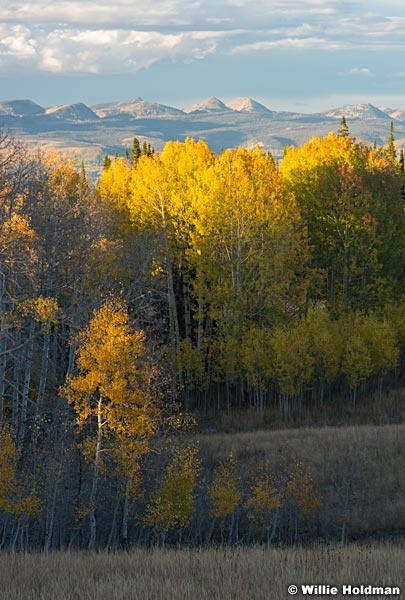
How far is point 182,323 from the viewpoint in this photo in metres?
54.1

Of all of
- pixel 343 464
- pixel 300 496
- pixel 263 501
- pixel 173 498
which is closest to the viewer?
pixel 173 498

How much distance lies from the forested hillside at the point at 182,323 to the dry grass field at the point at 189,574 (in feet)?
33.4

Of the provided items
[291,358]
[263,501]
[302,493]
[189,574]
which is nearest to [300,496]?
[302,493]

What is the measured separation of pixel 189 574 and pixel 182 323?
130ft

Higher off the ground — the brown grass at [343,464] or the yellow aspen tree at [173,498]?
the yellow aspen tree at [173,498]

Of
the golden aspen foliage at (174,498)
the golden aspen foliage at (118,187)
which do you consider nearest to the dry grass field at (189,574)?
the golden aspen foliage at (174,498)

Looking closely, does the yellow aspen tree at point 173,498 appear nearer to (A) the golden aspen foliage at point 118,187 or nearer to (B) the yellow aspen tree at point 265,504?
(B) the yellow aspen tree at point 265,504

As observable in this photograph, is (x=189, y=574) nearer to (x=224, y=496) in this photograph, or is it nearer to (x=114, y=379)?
(x=114, y=379)

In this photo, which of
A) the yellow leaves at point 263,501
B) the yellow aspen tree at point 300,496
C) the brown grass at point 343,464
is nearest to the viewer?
the yellow leaves at point 263,501

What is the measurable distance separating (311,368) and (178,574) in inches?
1248

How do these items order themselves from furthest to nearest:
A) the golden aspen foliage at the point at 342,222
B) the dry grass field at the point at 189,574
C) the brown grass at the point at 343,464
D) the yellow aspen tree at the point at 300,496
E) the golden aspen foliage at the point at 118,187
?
the golden aspen foliage at the point at 118,187, the golden aspen foliage at the point at 342,222, the brown grass at the point at 343,464, the yellow aspen tree at the point at 300,496, the dry grass field at the point at 189,574

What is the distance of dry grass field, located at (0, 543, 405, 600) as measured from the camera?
41.6 feet

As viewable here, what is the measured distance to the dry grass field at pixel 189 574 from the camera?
12.7m

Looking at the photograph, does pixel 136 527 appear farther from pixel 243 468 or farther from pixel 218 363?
pixel 218 363
